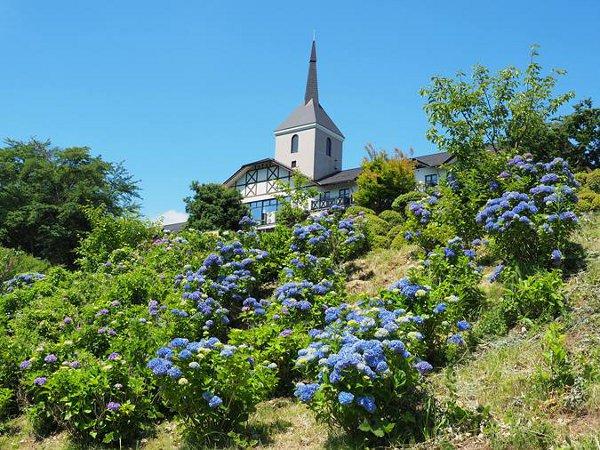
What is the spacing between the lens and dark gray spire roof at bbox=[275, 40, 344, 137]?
160ft

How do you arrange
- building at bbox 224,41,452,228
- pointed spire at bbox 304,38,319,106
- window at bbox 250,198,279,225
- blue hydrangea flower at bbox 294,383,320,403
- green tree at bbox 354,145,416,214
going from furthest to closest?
pointed spire at bbox 304,38,319,106 → window at bbox 250,198,279,225 → building at bbox 224,41,452,228 → green tree at bbox 354,145,416,214 → blue hydrangea flower at bbox 294,383,320,403

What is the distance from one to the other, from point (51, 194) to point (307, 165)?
2059 cm

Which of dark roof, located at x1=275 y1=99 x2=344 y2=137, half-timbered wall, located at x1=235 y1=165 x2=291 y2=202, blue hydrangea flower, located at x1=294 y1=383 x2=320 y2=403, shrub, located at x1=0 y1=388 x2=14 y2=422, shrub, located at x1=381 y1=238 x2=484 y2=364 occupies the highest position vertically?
dark roof, located at x1=275 y1=99 x2=344 y2=137

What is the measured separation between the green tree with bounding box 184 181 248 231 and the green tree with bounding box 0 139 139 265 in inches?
156

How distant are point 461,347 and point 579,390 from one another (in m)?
1.57

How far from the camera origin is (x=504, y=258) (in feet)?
25.3

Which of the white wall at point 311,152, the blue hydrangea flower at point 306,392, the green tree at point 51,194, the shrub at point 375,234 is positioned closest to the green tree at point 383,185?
the green tree at point 51,194

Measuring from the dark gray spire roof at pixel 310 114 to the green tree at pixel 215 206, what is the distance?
18.9m

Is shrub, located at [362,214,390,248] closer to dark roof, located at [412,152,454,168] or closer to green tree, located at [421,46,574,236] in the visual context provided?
green tree, located at [421,46,574,236]

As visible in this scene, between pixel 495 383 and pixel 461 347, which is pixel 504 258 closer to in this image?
pixel 461 347

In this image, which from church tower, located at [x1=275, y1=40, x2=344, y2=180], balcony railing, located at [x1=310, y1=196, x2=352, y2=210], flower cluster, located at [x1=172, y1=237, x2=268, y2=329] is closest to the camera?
flower cluster, located at [x1=172, y1=237, x2=268, y2=329]

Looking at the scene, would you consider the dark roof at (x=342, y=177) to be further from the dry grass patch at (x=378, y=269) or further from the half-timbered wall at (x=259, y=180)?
the dry grass patch at (x=378, y=269)

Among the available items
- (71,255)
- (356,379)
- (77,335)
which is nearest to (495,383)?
(356,379)

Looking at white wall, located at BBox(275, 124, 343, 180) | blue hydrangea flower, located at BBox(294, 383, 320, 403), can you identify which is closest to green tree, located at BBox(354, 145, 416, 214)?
white wall, located at BBox(275, 124, 343, 180)
